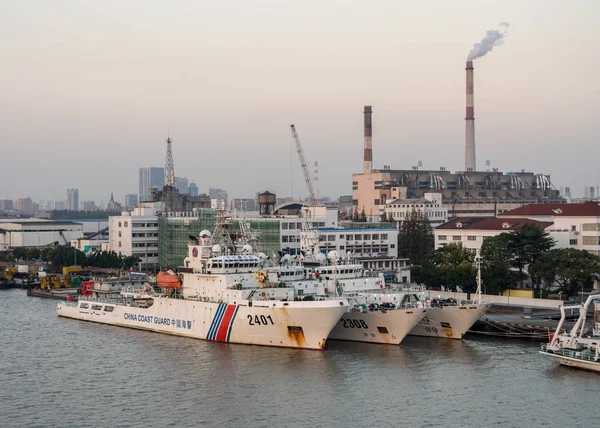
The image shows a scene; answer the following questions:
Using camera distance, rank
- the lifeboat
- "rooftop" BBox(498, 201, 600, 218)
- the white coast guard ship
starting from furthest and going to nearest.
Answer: "rooftop" BBox(498, 201, 600, 218) < the lifeboat < the white coast guard ship

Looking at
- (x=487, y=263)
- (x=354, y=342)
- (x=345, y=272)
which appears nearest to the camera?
(x=354, y=342)

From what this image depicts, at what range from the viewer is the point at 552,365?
135 feet

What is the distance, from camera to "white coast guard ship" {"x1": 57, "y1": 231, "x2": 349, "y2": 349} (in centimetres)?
4500

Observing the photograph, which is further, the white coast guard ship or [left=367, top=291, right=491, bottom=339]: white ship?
[left=367, top=291, right=491, bottom=339]: white ship

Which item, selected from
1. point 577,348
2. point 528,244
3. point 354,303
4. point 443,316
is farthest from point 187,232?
point 577,348

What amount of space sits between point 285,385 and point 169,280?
17165 mm

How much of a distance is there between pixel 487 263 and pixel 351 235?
22775 millimetres

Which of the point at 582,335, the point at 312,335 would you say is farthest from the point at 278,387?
the point at 582,335

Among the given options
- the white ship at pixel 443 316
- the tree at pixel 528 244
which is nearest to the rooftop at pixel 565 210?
the tree at pixel 528 244

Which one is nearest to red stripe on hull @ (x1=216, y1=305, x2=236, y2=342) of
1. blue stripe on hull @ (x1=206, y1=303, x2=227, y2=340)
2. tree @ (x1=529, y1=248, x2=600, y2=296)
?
blue stripe on hull @ (x1=206, y1=303, x2=227, y2=340)

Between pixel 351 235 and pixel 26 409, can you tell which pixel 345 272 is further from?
pixel 351 235

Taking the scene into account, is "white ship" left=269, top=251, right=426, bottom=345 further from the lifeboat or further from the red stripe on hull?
the lifeboat

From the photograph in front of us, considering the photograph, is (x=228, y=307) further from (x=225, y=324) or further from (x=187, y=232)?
(x=187, y=232)

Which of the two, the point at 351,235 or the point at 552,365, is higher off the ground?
the point at 351,235
